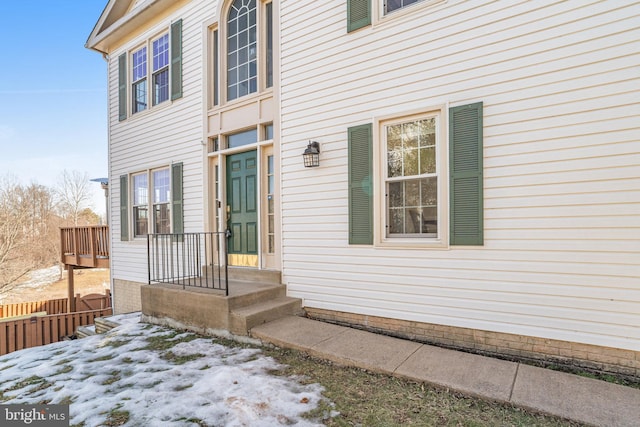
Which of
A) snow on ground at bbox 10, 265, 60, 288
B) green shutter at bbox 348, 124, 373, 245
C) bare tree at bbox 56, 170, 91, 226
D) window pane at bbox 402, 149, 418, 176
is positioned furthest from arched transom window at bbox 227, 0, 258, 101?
bare tree at bbox 56, 170, 91, 226

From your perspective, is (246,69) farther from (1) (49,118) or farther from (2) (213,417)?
(1) (49,118)

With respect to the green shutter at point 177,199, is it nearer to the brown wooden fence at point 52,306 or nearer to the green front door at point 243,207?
the green front door at point 243,207

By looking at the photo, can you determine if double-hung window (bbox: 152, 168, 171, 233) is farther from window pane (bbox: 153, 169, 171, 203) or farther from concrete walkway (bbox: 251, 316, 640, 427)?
concrete walkway (bbox: 251, 316, 640, 427)

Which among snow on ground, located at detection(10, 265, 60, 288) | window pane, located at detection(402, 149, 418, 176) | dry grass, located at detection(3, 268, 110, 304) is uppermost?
window pane, located at detection(402, 149, 418, 176)

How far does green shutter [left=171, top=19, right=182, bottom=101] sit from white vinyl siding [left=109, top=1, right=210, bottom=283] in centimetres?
12

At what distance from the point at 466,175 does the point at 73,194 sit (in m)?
36.1

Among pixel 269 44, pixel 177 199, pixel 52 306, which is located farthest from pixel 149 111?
pixel 52 306

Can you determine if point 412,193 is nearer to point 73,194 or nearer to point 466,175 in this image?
point 466,175

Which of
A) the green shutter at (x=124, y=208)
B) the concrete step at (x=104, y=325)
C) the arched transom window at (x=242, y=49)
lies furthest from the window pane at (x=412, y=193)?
the green shutter at (x=124, y=208)

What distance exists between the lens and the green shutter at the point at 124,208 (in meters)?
7.39

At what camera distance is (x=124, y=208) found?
7461mm

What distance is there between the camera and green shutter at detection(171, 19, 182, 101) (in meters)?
6.30

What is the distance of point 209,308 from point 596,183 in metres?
4.37

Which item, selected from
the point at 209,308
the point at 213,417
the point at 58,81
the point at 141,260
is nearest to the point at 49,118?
the point at 58,81
